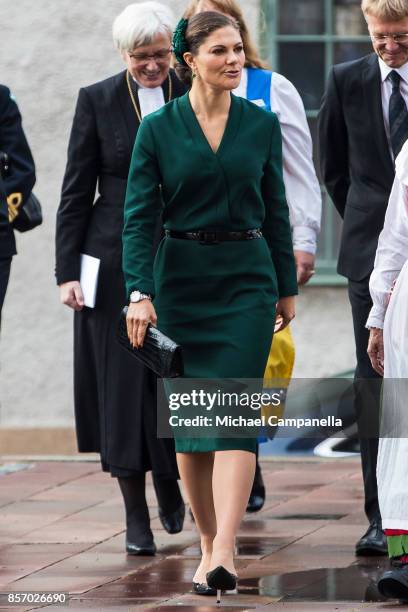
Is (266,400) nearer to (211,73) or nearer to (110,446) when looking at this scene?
(110,446)

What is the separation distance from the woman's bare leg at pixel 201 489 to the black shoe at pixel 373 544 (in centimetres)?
88

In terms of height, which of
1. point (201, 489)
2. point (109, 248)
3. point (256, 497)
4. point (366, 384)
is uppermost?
point (109, 248)

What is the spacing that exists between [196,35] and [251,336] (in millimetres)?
1037

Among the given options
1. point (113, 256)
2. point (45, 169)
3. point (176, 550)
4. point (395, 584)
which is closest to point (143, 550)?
point (176, 550)

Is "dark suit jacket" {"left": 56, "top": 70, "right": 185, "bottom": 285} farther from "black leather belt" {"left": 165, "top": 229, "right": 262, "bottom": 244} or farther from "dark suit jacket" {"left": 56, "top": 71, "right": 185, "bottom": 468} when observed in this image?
"black leather belt" {"left": 165, "top": 229, "right": 262, "bottom": 244}

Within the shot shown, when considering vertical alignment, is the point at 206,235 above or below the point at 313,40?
below

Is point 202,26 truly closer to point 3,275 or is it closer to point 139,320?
point 139,320

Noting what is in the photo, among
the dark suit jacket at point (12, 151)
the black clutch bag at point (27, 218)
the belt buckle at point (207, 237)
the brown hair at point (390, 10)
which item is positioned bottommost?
the black clutch bag at point (27, 218)

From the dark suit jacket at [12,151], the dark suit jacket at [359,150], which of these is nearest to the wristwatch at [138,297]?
the dark suit jacket at [359,150]

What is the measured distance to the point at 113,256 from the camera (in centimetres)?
714

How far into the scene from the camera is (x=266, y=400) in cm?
721

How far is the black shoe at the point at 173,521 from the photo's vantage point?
24.0ft

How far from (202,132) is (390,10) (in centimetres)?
94

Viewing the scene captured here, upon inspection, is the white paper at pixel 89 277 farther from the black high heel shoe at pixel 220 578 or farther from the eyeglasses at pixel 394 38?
the black high heel shoe at pixel 220 578
